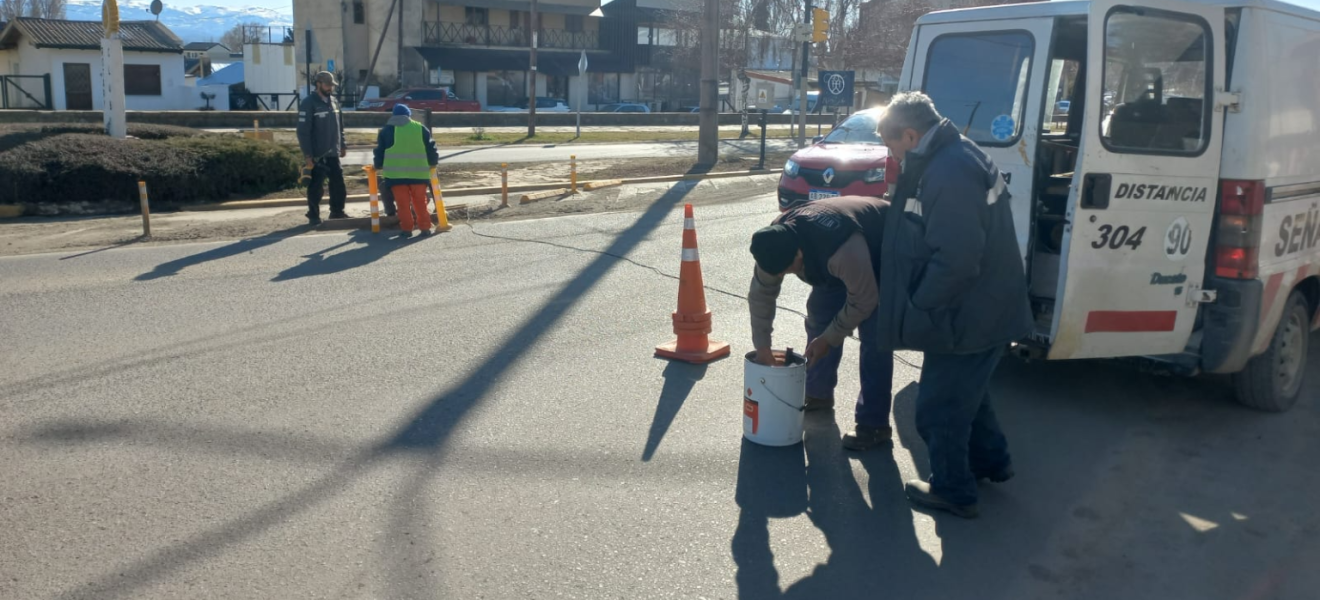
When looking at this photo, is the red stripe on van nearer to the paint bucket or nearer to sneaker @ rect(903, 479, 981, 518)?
sneaker @ rect(903, 479, 981, 518)

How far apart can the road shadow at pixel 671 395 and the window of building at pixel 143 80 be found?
44177 mm

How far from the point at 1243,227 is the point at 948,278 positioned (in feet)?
7.74

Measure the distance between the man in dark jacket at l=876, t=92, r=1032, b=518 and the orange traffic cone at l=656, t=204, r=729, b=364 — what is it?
2520 mm

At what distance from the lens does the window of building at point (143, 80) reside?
4431cm

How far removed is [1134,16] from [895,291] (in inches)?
91.6

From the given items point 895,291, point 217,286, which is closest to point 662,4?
point 217,286

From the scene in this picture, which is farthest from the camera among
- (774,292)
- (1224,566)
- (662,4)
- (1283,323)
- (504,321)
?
(662,4)

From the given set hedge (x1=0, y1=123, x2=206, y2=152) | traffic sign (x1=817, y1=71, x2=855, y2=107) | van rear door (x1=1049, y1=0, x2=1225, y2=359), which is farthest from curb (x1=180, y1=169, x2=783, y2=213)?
van rear door (x1=1049, y1=0, x2=1225, y2=359)

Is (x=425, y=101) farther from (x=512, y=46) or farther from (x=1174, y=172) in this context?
(x=1174, y=172)

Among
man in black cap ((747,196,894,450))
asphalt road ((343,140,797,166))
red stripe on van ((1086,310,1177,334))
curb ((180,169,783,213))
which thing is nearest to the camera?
man in black cap ((747,196,894,450))

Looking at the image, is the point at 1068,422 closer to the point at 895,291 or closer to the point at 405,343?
the point at 895,291

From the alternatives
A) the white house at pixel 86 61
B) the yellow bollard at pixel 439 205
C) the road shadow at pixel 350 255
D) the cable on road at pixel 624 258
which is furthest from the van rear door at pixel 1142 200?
the white house at pixel 86 61

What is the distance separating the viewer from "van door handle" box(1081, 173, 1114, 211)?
5316mm

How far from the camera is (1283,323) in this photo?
610 centimetres
